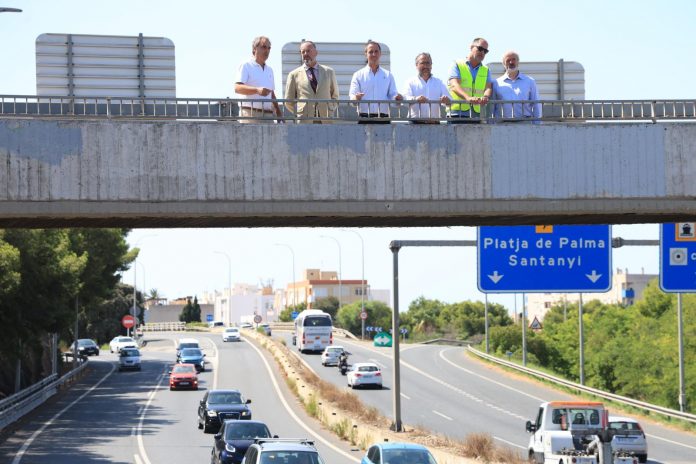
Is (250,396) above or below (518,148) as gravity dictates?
below

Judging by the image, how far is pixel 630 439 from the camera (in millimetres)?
32562

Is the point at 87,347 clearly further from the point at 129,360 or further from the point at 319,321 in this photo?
the point at 319,321

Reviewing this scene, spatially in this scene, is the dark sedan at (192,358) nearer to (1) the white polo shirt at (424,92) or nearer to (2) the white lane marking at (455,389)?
(2) the white lane marking at (455,389)

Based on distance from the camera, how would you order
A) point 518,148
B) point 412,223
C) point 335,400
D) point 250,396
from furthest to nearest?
1. point 250,396
2. point 335,400
3. point 412,223
4. point 518,148

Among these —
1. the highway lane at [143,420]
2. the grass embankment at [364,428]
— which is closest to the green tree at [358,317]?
the highway lane at [143,420]

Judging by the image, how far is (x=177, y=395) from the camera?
57562 millimetres

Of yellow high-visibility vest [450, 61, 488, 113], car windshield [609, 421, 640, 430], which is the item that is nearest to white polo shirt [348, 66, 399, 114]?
yellow high-visibility vest [450, 61, 488, 113]

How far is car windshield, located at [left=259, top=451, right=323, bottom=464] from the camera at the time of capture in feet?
72.2

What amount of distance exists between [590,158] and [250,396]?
130ft

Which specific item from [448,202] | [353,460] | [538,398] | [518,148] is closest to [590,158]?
[518,148]

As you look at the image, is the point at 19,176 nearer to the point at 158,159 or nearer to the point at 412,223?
the point at 158,159

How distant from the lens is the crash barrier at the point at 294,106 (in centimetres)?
1745

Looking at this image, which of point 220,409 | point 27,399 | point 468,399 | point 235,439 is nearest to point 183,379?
point 27,399

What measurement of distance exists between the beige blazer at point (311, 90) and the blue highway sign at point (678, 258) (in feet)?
56.2
